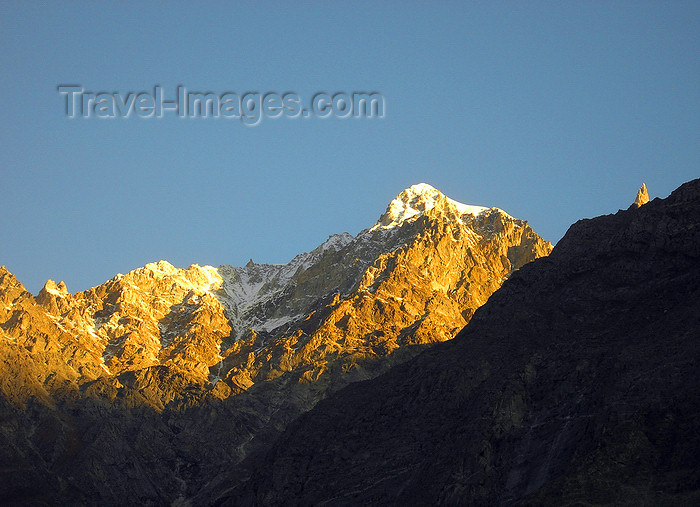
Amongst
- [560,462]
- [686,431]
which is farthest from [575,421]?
[686,431]

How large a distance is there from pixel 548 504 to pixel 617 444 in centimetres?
1547

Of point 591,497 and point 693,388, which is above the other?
point 693,388

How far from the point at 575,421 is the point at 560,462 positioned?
10.9 m

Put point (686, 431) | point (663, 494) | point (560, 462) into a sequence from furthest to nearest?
point (560, 462), point (686, 431), point (663, 494)

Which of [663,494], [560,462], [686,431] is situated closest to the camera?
[663,494]

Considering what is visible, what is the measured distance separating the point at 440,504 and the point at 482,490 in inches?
297

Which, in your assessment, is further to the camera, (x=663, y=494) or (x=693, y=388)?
(x=693, y=388)

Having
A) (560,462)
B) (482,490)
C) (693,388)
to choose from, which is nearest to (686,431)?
(693,388)

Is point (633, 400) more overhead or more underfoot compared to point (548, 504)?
more overhead

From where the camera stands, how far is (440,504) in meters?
200

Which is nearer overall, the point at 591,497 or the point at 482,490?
the point at 591,497

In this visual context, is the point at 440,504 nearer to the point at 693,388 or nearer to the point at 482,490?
the point at 482,490

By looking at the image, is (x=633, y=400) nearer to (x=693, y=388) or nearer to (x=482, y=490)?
(x=693, y=388)

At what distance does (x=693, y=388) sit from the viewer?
185875 mm
